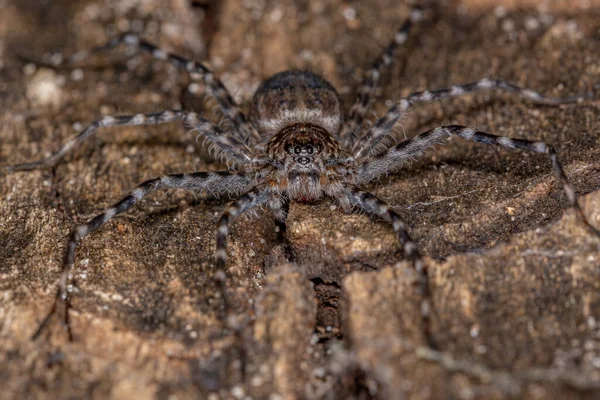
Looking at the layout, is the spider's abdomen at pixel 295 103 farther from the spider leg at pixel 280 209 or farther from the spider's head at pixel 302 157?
the spider leg at pixel 280 209

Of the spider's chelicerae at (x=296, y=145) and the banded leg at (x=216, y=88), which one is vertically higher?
the banded leg at (x=216, y=88)

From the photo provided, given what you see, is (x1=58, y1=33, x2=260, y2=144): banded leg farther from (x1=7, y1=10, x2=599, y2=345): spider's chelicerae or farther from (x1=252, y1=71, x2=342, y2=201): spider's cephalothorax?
(x1=252, y1=71, x2=342, y2=201): spider's cephalothorax

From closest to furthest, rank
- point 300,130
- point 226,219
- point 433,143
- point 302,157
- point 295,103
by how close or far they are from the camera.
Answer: point 226,219
point 433,143
point 302,157
point 300,130
point 295,103

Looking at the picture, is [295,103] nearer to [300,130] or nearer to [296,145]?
[300,130]

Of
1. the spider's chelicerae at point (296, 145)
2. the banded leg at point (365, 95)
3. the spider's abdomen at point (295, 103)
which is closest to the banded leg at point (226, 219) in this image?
the spider's chelicerae at point (296, 145)

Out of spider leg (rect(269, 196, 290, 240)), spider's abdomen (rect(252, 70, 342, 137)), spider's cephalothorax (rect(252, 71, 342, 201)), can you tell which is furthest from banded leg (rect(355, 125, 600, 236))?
spider's abdomen (rect(252, 70, 342, 137))

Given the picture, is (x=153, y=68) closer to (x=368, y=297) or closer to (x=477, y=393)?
(x=368, y=297)

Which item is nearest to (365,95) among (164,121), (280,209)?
(280,209)
